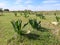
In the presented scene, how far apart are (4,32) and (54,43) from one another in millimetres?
2917

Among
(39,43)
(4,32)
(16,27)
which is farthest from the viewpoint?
(4,32)

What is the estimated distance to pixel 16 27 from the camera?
9.06 meters

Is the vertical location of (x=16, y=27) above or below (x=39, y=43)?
above

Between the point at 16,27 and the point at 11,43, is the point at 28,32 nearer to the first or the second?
the point at 16,27

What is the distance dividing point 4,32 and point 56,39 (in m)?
2.89

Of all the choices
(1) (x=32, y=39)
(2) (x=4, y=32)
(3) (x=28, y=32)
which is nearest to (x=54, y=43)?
(1) (x=32, y=39)

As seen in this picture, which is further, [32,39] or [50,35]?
[50,35]

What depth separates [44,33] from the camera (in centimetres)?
946

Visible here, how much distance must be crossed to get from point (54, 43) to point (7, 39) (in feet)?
7.59

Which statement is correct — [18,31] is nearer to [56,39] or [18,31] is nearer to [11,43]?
[11,43]

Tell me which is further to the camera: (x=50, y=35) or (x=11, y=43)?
(x=50, y=35)

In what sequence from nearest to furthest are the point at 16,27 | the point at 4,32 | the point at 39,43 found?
the point at 39,43 → the point at 16,27 → the point at 4,32

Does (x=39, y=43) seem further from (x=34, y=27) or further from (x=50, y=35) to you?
(x=34, y=27)

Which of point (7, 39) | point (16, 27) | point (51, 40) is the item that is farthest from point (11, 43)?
point (51, 40)
